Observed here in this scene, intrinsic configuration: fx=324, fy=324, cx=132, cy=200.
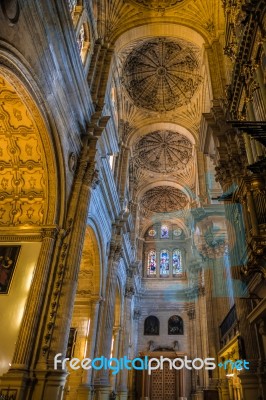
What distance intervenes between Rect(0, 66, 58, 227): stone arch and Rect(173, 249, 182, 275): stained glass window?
2020 centimetres

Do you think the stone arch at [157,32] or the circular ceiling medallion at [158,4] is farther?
the circular ceiling medallion at [158,4]

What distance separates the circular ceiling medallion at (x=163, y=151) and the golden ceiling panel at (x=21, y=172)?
14259 millimetres

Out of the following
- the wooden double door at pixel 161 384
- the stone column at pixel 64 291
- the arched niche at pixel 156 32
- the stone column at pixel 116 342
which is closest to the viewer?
the stone column at pixel 64 291

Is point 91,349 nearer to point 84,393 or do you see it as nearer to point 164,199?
point 84,393

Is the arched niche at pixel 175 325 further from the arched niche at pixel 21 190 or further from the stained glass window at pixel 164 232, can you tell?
the arched niche at pixel 21 190

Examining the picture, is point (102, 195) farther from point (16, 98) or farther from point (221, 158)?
point (16, 98)

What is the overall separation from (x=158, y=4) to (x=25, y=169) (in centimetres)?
1239

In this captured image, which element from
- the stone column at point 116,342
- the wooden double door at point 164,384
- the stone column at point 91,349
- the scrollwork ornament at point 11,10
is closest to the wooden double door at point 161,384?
the wooden double door at point 164,384

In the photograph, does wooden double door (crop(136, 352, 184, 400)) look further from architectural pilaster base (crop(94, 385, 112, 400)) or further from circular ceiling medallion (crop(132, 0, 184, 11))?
circular ceiling medallion (crop(132, 0, 184, 11))

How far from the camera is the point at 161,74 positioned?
19453mm

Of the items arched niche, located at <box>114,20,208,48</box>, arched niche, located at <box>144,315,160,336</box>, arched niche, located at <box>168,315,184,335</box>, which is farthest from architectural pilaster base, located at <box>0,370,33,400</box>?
arched niche, located at <box>168,315,184,335</box>

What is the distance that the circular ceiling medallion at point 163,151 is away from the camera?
2316cm

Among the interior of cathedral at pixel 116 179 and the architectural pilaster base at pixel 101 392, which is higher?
the interior of cathedral at pixel 116 179

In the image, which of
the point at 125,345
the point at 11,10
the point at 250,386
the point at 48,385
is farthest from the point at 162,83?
the point at 48,385
